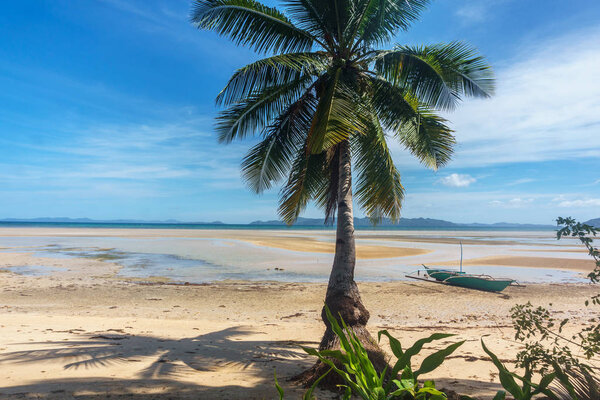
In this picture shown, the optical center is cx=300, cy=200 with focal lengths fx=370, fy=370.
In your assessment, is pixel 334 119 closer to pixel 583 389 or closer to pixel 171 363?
pixel 583 389

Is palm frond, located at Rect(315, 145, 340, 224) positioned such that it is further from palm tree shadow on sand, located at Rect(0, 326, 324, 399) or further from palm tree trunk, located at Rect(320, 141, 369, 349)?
palm tree shadow on sand, located at Rect(0, 326, 324, 399)

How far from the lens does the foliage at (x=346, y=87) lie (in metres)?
6.87

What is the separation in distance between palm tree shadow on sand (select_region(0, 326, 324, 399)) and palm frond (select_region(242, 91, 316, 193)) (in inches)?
140

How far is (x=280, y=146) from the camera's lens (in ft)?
26.5

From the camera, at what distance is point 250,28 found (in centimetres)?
718

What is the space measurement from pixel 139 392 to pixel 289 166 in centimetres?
521

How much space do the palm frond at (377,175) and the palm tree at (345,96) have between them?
0.02m

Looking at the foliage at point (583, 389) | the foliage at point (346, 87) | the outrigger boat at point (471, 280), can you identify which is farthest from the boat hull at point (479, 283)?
the foliage at point (583, 389)

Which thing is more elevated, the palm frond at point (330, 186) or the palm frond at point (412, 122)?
the palm frond at point (412, 122)

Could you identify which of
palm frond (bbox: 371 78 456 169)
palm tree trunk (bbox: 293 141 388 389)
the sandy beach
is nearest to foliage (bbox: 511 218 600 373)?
the sandy beach

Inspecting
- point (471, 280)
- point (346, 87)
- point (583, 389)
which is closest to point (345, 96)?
point (346, 87)

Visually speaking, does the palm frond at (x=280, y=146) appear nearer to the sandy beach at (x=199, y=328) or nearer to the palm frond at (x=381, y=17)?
the palm frond at (x=381, y=17)

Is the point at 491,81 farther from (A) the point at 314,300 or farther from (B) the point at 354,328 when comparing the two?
(A) the point at 314,300

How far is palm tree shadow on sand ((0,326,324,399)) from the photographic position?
514cm
